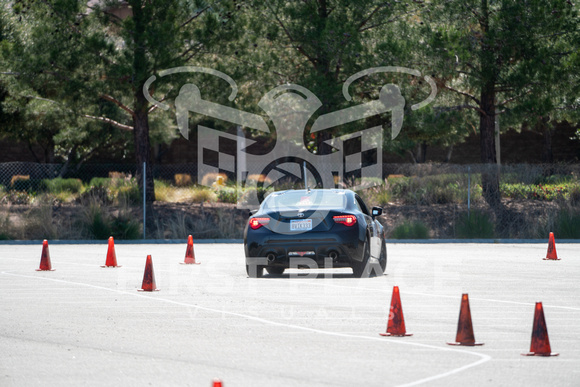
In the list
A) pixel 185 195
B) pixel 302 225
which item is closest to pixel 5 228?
pixel 185 195

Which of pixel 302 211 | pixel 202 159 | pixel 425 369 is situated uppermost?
pixel 202 159

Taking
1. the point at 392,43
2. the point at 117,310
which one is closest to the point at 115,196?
A: the point at 392,43

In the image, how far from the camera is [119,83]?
28.6 metres

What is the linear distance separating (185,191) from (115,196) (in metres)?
3.85

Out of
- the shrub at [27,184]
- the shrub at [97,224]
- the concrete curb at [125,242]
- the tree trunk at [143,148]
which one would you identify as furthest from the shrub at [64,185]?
the concrete curb at [125,242]

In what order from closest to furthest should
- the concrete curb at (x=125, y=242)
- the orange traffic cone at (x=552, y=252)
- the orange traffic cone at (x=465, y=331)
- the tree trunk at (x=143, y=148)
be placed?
the orange traffic cone at (x=465, y=331) < the orange traffic cone at (x=552, y=252) < the concrete curb at (x=125, y=242) < the tree trunk at (x=143, y=148)

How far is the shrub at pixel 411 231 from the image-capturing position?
88.1 feet

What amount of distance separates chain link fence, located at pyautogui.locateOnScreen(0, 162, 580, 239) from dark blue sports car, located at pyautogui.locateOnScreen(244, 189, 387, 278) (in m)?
12.3

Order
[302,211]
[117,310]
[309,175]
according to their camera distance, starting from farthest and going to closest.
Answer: [309,175] < [302,211] < [117,310]

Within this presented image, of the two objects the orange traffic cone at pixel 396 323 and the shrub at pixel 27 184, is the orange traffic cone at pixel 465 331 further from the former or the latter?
the shrub at pixel 27 184

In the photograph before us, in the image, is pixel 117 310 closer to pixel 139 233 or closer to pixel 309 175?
pixel 139 233

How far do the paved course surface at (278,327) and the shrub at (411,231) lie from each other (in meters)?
9.29

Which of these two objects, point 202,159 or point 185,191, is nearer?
point 185,191

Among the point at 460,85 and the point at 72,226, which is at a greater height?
the point at 460,85
